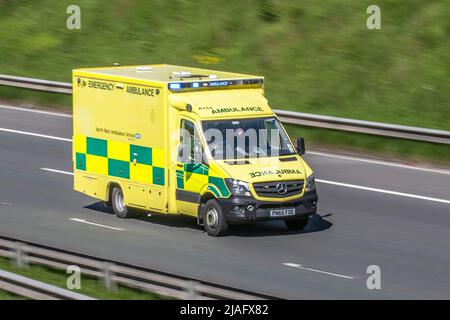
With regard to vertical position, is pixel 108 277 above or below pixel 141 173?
below

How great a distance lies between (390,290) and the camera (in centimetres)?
1462

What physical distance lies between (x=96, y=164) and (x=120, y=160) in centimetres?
78

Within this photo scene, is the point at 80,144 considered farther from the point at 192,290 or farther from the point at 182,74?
the point at 192,290

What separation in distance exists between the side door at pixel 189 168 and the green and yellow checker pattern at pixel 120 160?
37 centimetres

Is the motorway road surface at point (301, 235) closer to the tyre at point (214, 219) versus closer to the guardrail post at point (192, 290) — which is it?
the tyre at point (214, 219)

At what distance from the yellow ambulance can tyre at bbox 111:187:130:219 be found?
2cm

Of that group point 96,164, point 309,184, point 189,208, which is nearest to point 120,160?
point 96,164

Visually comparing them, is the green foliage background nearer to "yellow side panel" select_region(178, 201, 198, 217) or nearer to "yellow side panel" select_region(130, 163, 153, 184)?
"yellow side panel" select_region(130, 163, 153, 184)

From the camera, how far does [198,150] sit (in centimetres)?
1811

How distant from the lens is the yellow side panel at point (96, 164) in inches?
782

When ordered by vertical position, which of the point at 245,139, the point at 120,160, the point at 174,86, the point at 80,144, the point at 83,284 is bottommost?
the point at 83,284

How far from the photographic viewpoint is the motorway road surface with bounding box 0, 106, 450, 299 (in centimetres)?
1528

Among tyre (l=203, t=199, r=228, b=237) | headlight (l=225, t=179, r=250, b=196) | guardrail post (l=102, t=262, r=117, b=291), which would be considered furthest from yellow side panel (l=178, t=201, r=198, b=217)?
guardrail post (l=102, t=262, r=117, b=291)

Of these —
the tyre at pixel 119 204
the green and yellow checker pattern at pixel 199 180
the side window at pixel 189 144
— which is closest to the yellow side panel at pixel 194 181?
the green and yellow checker pattern at pixel 199 180
